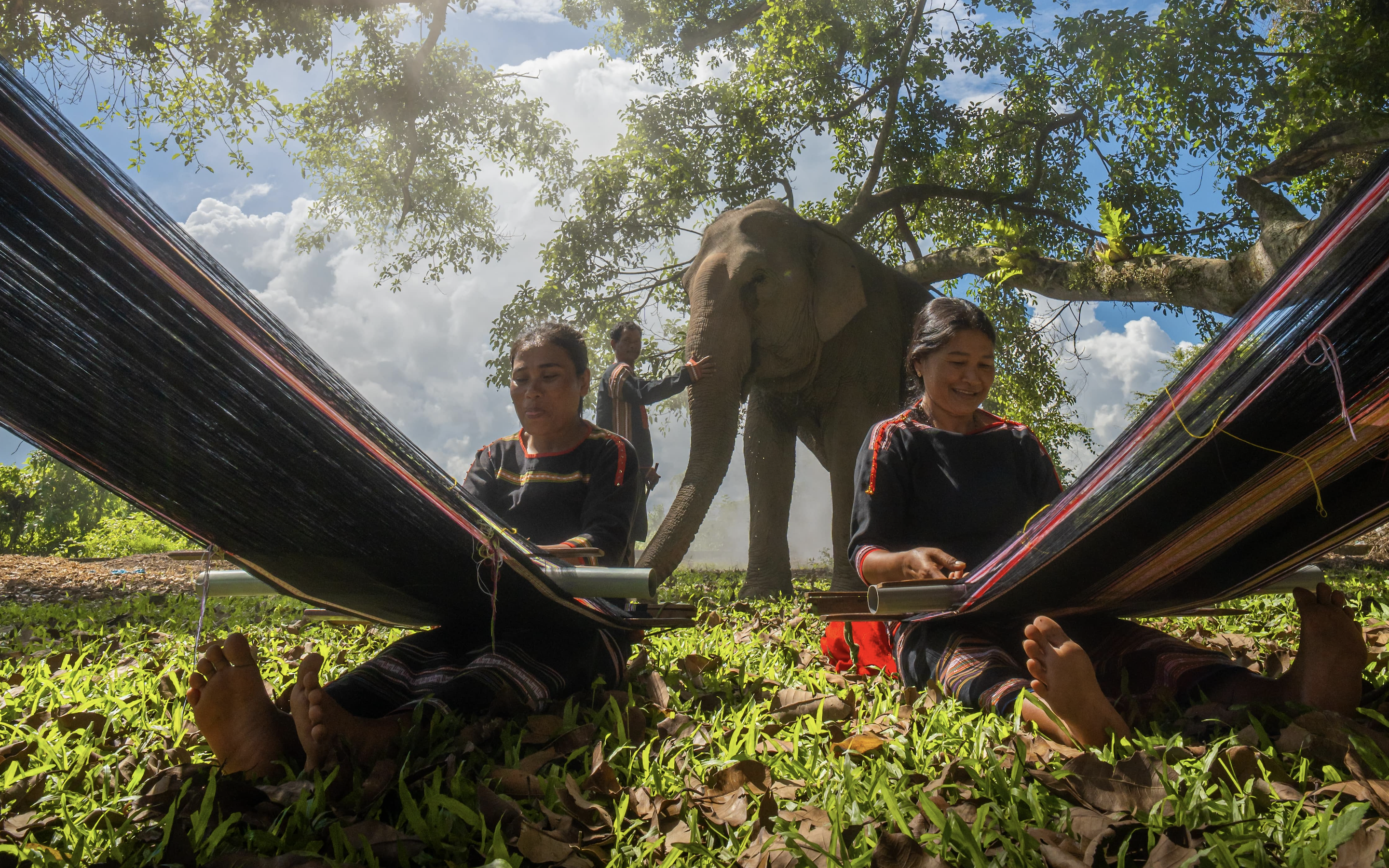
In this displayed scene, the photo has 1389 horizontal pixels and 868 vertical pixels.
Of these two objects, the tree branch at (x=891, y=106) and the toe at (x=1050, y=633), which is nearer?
the toe at (x=1050, y=633)

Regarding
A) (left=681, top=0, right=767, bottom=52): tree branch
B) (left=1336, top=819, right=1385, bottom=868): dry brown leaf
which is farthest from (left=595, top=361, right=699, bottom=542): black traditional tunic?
(left=681, top=0, right=767, bottom=52): tree branch

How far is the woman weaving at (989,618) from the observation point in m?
1.46

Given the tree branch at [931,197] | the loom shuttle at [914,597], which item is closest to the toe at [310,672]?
the loom shuttle at [914,597]

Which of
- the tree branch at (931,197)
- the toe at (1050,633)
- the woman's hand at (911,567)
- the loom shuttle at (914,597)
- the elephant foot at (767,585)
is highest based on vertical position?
the tree branch at (931,197)

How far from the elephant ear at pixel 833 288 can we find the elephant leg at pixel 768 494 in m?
0.80

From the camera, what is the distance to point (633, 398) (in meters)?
4.75

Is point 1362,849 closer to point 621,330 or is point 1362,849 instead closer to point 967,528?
point 967,528

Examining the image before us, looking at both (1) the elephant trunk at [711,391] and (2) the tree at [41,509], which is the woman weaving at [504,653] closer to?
(1) the elephant trunk at [711,391]

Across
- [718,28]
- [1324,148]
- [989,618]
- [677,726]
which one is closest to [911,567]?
[989,618]

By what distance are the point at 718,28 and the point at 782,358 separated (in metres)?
6.13

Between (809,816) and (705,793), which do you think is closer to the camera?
(809,816)

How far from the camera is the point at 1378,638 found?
2293 millimetres

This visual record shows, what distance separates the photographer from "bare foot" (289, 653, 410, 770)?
1.35 meters

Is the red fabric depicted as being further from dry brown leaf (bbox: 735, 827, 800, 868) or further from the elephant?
the elephant
